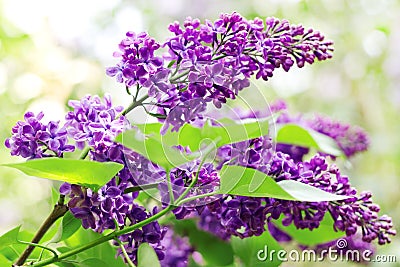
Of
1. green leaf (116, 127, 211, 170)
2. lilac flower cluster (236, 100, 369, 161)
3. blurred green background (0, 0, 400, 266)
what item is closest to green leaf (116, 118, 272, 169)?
green leaf (116, 127, 211, 170)

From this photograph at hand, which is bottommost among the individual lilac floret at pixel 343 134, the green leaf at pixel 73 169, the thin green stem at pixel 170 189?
the green leaf at pixel 73 169

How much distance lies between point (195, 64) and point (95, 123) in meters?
0.06

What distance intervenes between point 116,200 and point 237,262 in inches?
9.1

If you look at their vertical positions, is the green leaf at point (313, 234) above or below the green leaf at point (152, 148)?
above

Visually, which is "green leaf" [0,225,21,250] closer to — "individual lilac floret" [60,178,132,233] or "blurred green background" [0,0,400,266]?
"individual lilac floret" [60,178,132,233]

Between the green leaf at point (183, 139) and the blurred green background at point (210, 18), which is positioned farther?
the blurred green background at point (210, 18)

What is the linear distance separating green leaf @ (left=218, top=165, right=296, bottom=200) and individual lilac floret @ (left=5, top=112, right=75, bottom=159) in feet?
0.27

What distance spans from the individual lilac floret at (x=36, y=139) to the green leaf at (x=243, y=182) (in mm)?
83

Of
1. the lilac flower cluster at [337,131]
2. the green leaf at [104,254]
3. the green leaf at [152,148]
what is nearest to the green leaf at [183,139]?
the green leaf at [152,148]

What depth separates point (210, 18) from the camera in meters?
1.37

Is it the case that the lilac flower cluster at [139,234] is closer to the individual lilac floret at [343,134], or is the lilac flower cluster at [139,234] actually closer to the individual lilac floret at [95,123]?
the individual lilac floret at [95,123]

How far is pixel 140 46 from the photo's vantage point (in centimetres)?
33

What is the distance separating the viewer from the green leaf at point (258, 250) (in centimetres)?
45

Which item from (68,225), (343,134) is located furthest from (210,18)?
(68,225)
